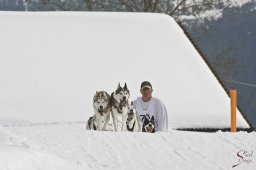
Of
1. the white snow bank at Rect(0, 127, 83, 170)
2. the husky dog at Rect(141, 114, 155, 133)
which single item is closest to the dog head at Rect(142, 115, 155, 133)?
the husky dog at Rect(141, 114, 155, 133)

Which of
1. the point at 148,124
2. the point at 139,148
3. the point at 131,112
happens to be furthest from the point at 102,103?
the point at 148,124

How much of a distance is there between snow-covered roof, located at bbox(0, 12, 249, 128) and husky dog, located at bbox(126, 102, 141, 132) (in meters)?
2.63

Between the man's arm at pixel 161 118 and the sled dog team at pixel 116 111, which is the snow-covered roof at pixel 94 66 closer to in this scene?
the man's arm at pixel 161 118

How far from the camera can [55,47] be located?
11961 mm

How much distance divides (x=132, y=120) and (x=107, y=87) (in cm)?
376

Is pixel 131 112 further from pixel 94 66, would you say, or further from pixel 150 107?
pixel 94 66

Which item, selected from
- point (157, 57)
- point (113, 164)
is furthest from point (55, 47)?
point (113, 164)

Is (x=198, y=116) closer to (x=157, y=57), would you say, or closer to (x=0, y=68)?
(x=157, y=57)

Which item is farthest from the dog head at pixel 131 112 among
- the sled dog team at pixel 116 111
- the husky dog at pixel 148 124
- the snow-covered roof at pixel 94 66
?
the snow-covered roof at pixel 94 66

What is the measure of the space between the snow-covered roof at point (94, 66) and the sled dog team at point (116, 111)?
2.67m

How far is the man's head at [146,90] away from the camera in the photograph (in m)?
7.07

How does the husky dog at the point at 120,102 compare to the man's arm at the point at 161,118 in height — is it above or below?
above

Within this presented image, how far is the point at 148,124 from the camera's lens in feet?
24.3

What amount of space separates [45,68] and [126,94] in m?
4.67
